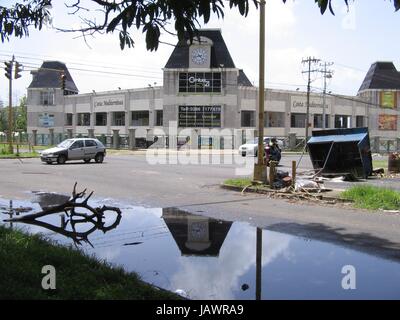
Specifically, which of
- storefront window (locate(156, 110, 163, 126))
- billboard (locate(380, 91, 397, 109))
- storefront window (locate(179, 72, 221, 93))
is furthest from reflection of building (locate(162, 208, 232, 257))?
billboard (locate(380, 91, 397, 109))

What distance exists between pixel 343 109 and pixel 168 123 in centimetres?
3060

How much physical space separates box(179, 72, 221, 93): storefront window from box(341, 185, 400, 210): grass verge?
48.1 meters

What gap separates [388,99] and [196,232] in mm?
77907

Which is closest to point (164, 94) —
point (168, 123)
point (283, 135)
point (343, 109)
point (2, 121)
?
point (168, 123)

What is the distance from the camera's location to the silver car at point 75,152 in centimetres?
2944

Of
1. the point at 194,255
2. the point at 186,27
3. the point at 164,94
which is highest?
the point at 164,94

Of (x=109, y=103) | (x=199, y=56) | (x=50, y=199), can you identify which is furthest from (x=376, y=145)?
(x=50, y=199)

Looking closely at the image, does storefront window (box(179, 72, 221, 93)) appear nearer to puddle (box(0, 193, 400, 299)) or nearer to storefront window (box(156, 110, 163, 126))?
storefront window (box(156, 110, 163, 126))

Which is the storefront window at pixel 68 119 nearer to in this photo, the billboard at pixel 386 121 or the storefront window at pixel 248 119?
the storefront window at pixel 248 119

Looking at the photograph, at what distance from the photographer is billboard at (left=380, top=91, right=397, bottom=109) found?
3142 inches

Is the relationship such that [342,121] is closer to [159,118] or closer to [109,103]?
[159,118]

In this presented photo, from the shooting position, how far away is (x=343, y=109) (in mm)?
77438
